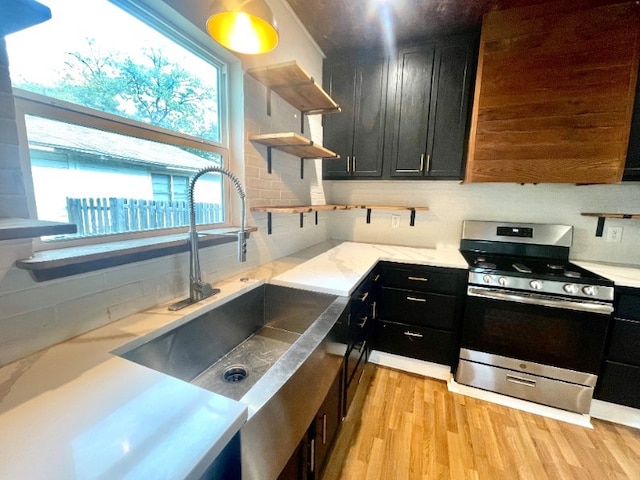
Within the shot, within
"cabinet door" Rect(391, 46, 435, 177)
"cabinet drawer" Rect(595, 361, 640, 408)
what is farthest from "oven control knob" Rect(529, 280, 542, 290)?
"cabinet door" Rect(391, 46, 435, 177)

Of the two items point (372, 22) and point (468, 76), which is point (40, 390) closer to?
point (372, 22)

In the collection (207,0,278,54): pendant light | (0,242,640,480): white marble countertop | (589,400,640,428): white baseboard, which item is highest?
(207,0,278,54): pendant light

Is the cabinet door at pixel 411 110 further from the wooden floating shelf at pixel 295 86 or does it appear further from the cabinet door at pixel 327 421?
the cabinet door at pixel 327 421

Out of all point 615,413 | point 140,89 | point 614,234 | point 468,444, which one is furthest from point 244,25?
point 615,413

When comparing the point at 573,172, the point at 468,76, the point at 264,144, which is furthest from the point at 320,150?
the point at 573,172

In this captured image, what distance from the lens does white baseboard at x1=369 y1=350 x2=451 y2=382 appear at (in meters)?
2.04

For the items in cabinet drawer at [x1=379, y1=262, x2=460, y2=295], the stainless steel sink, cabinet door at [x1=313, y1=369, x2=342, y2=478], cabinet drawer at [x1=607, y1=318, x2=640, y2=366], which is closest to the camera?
the stainless steel sink

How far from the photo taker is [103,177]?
1013 millimetres

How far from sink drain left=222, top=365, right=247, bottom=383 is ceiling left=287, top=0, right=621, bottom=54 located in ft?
7.03

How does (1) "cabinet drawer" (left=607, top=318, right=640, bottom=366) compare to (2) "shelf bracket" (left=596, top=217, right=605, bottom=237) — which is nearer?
(1) "cabinet drawer" (left=607, top=318, right=640, bottom=366)

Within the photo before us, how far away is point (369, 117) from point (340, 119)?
0.85 feet

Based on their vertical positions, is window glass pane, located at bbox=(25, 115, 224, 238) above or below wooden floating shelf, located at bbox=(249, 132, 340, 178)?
below

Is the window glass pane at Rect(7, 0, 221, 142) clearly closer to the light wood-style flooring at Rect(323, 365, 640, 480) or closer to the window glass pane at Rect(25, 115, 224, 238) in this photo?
the window glass pane at Rect(25, 115, 224, 238)

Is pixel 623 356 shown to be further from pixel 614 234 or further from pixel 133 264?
pixel 133 264
